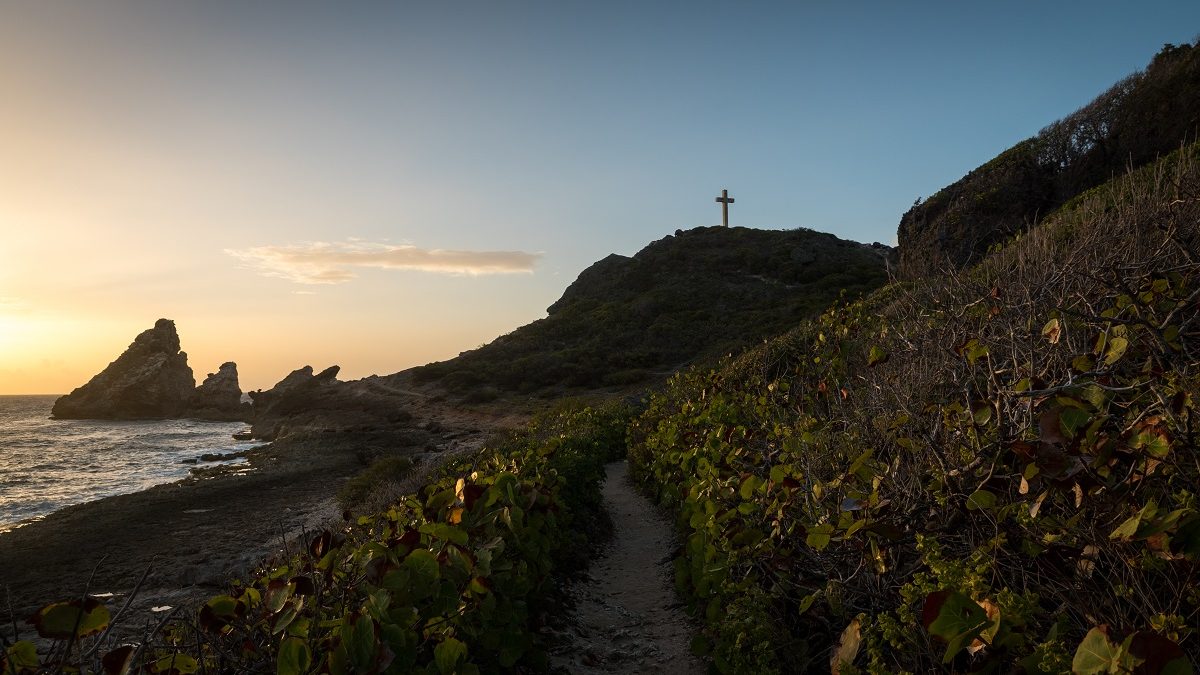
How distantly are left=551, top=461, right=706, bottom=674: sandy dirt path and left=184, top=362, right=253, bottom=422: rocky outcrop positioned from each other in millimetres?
61883

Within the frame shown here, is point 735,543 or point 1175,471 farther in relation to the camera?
point 735,543

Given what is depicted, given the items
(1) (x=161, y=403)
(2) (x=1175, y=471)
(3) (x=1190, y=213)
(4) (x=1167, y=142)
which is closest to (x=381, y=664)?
(2) (x=1175, y=471)

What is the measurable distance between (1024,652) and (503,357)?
42821 mm

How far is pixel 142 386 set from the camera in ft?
208

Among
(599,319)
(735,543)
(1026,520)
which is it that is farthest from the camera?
(599,319)

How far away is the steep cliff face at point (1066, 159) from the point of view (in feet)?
44.0

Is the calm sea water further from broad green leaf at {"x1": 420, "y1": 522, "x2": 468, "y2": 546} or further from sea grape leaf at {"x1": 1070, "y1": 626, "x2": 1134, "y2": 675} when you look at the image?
sea grape leaf at {"x1": 1070, "y1": 626, "x2": 1134, "y2": 675}

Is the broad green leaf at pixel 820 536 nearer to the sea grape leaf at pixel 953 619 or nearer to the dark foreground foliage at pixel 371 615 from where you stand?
the sea grape leaf at pixel 953 619

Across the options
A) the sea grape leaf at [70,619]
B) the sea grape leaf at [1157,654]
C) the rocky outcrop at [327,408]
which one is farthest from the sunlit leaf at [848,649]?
the rocky outcrop at [327,408]

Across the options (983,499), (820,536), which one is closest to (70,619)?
(820,536)

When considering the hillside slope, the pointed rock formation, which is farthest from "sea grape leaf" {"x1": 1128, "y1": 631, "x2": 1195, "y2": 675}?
the pointed rock formation

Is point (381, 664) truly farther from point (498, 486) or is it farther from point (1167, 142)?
point (1167, 142)

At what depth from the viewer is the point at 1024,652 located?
241 cm

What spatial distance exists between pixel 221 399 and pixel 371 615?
246 ft
